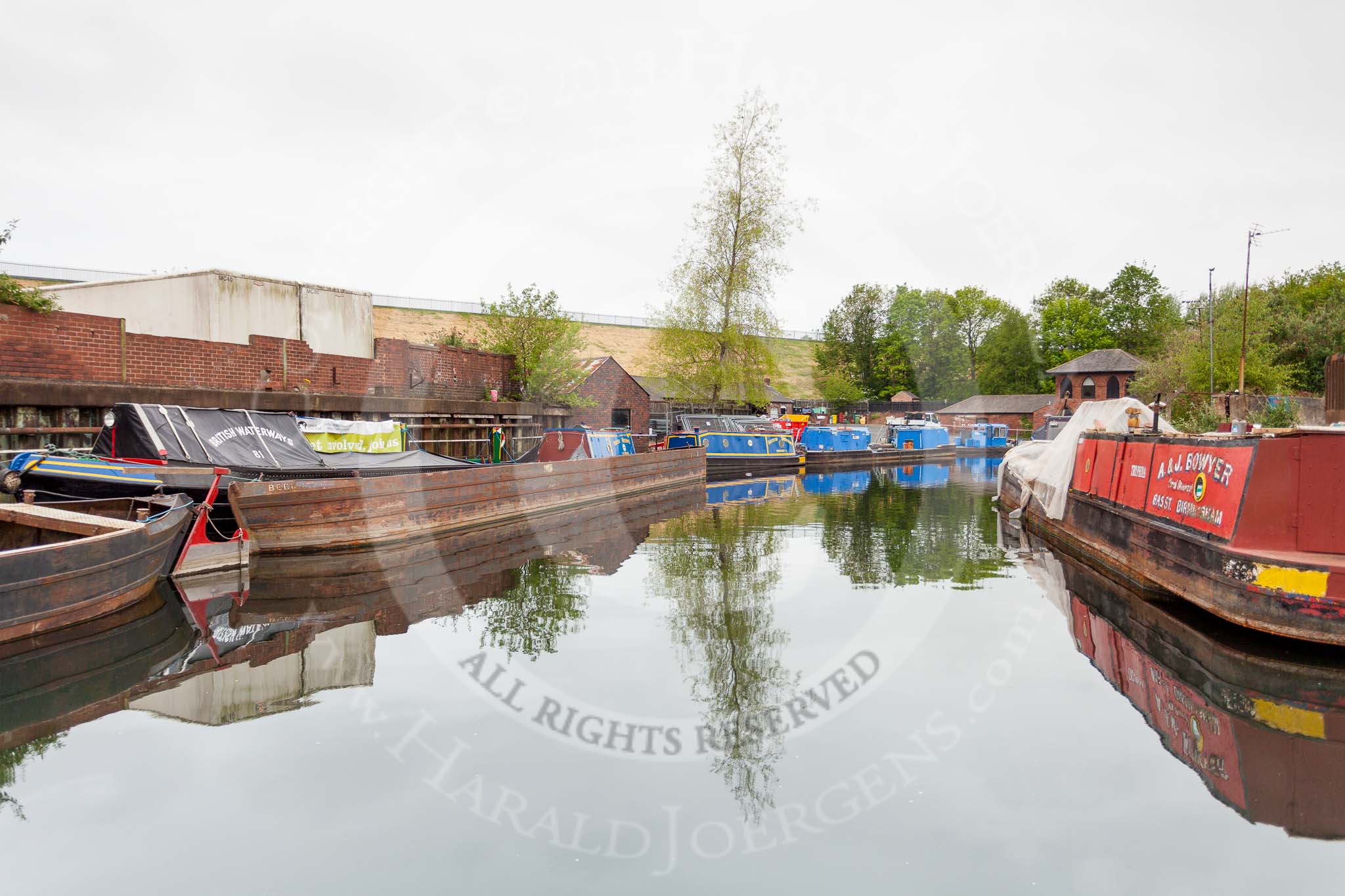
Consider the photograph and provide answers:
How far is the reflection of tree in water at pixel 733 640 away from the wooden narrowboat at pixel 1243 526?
434 centimetres

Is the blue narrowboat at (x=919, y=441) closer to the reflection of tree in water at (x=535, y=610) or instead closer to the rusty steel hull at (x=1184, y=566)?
the rusty steel hull at (x=1184, y=566)

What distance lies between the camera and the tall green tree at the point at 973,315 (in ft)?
237

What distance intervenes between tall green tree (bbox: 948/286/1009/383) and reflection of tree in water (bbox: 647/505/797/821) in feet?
212

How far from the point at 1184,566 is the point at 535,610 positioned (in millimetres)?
7257

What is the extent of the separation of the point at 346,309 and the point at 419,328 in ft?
164

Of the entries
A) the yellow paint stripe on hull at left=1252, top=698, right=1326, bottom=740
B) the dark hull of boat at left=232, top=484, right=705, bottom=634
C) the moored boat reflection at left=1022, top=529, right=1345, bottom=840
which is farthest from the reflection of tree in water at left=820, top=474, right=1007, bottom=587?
the yellow paint stripe on hull at left=1252, top=698, right=1326, bottom=740

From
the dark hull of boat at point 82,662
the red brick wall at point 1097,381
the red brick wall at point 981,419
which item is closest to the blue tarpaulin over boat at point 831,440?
the red brick wall at point 981,419

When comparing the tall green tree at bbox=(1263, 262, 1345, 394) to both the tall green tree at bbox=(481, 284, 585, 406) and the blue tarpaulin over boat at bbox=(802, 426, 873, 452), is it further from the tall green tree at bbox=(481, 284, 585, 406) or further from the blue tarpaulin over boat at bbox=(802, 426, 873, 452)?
the tall green tree at bbox=(481, 284, 585, 406)

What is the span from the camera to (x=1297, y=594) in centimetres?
670

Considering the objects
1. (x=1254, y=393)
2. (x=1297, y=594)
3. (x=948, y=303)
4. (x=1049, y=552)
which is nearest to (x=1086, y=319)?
(x=948, y=303)

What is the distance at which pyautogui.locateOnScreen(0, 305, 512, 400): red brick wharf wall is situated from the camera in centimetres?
1254

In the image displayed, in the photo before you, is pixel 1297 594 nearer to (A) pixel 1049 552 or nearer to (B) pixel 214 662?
(A) pixel 1049 552

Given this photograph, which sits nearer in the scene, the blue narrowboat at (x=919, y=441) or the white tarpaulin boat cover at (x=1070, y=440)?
the white tarpaulin boat cover at (x=1070, y=440)

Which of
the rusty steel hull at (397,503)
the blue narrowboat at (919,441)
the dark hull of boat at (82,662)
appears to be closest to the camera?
the dark hull of boat at (82,662)
